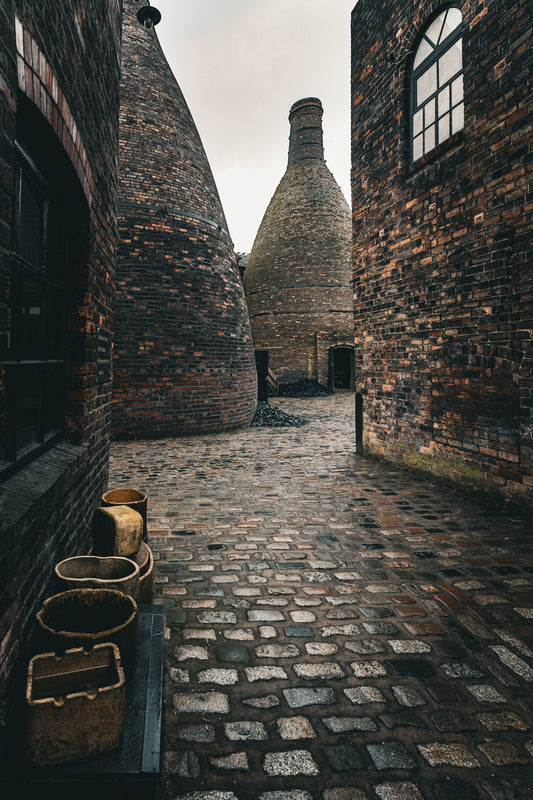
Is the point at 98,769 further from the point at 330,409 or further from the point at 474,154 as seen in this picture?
the point at 330,409

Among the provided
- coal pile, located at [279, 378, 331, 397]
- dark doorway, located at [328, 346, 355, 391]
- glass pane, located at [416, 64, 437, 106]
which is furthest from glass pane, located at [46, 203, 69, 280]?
dark doorway, located at [328, 346, 355, 391]

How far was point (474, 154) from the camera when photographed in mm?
4094

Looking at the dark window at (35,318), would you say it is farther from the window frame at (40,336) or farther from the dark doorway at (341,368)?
the dark doorway at (341,368)

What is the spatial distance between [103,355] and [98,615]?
221cm

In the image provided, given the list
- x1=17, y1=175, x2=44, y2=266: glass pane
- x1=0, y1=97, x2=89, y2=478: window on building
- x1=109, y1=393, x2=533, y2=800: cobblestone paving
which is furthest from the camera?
x1=17, y1=175, x2=44, y2=266: glass pane

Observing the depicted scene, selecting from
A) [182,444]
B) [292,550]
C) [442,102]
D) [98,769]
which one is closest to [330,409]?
[182,444]

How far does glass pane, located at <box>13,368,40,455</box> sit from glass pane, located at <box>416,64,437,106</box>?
5.87 metres

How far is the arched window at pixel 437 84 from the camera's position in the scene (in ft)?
14.7

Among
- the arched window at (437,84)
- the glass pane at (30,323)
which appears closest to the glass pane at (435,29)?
the arched window at (437,84)

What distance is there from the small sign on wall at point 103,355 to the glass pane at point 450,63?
5.11 m

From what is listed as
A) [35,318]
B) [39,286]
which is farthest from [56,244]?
[35,318]

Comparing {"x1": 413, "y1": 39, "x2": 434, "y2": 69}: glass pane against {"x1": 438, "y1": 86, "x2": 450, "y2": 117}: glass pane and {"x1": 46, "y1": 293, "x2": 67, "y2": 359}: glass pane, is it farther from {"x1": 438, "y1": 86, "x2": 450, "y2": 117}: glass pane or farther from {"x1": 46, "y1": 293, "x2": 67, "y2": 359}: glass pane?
{"x1": 46, "y1": 293, "x2": 67, "y2": 359}: glass pane

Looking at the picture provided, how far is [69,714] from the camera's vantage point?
46.7 inches

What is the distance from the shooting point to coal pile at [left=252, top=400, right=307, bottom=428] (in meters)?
9.84
